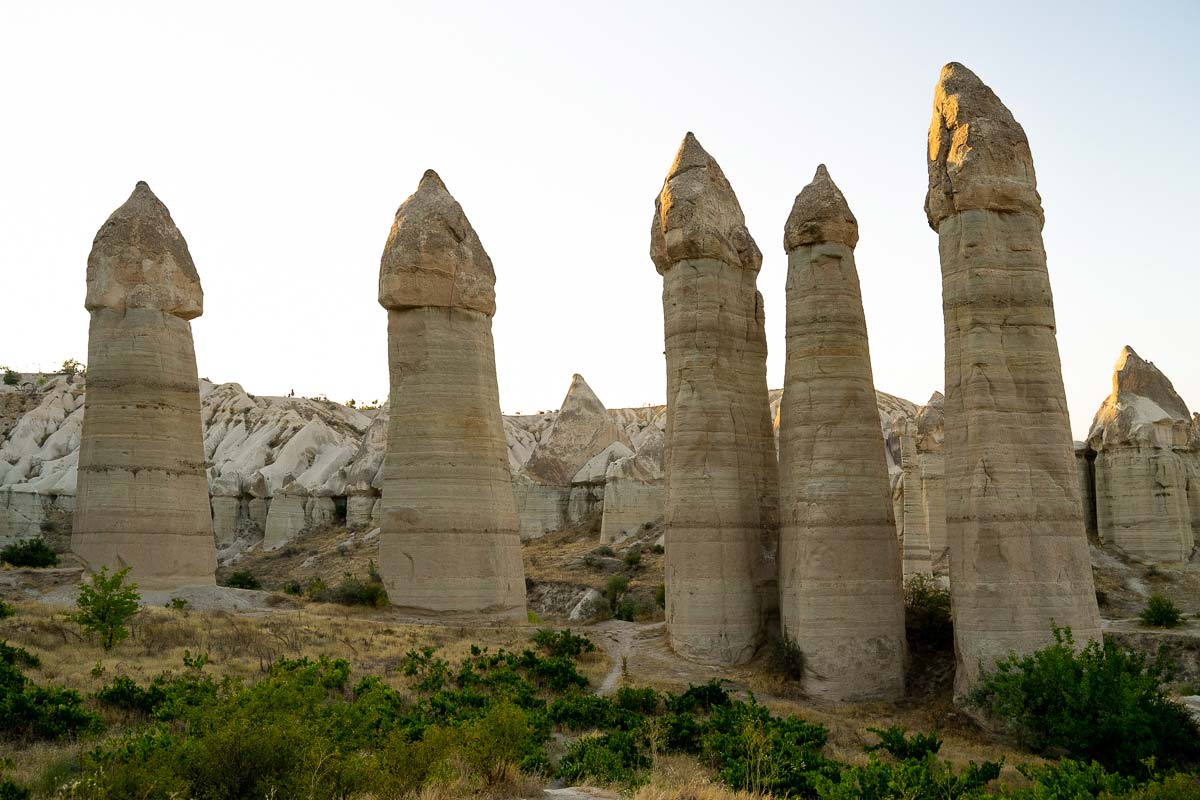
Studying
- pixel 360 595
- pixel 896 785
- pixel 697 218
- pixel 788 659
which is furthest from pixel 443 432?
pixel 896 785

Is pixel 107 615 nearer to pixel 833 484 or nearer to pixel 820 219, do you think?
pixel 833 484

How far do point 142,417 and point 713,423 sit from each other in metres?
11.6

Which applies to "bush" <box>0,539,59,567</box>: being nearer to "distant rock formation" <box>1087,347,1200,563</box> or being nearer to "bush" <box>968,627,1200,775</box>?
"bush" <box>968,627,1200,775</box>

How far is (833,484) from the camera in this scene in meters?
16.4

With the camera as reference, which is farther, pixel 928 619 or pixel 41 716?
pixel 928 619

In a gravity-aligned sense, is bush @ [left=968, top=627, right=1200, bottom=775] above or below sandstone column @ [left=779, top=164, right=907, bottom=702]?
below

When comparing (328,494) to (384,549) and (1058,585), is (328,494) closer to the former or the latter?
(384,549)

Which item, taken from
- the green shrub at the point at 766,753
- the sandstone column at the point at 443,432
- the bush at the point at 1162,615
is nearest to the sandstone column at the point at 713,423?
the sandstone column at the point at 443,432

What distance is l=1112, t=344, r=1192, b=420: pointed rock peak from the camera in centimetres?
3375

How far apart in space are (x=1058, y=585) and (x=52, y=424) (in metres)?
57.8

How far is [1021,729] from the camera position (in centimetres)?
1330

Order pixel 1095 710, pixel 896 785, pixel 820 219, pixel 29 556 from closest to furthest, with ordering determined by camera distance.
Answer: pixel 896 785
pixel 1095 710
pixel 820 219
pixel 29 556

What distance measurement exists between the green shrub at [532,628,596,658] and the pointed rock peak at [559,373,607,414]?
3433 centimetres

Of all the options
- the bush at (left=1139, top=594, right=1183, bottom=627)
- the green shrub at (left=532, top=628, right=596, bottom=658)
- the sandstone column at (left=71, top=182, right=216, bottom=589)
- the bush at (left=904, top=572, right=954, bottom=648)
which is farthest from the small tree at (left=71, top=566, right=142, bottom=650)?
the bush at (left=1139, top=594, right=1183, bottom=627)
